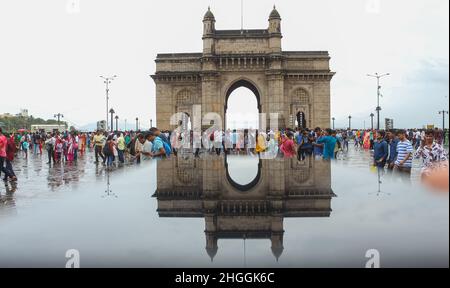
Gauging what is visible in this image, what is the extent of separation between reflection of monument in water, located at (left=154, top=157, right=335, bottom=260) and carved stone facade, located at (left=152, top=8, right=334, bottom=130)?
3294cm

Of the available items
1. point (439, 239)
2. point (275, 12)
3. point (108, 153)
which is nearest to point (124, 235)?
point (439, 239)

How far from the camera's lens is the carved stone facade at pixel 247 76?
45.0 meters

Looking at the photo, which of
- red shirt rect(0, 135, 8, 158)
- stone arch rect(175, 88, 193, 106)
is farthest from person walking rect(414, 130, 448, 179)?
stone arch rect(175, 88, 193, 106)

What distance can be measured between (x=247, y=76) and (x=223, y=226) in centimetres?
4006

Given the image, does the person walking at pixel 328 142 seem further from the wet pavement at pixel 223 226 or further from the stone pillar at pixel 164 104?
the stone pillar at pixel 164 104

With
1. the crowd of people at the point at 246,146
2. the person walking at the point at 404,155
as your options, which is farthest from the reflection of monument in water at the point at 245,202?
the crowd of people at the point at 246,146

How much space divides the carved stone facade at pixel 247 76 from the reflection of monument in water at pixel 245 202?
3294cm

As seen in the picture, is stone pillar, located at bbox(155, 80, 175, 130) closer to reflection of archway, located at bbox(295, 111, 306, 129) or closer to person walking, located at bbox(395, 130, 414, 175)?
reflection of archway, located at bbox(295, 111, 306, 129)

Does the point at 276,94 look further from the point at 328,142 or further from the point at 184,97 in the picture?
the point at 328,142

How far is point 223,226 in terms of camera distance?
6434 mm

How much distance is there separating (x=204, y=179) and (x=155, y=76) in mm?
36756

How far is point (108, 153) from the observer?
20.4 meters

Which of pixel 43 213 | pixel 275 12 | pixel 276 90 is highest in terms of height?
pixel 275 12

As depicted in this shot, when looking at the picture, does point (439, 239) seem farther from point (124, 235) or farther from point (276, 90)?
point (276, 90)
